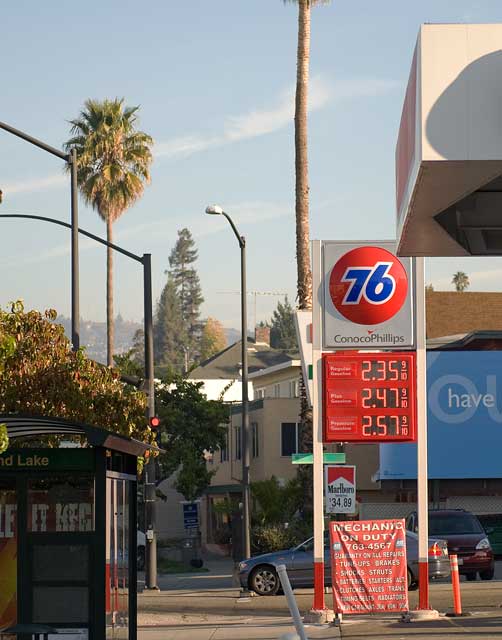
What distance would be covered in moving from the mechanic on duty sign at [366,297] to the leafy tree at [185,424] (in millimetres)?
29660

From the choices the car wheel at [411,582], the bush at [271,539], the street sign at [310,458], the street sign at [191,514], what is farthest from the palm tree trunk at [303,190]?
the street sign at [310,458]

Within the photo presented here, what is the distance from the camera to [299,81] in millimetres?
39812

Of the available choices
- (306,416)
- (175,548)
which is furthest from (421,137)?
(175,548)

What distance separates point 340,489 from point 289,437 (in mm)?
29421

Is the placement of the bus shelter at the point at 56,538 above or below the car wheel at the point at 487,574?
above

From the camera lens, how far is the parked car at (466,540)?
3209 cm

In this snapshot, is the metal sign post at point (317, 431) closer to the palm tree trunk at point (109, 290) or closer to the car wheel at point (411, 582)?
the car wheel at point (411, 582)

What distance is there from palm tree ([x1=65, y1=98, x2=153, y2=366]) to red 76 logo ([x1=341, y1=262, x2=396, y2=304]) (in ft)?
114

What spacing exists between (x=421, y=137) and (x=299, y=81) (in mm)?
30805

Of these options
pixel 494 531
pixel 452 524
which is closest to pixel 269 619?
pixel 452 524

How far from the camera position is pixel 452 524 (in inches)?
1282

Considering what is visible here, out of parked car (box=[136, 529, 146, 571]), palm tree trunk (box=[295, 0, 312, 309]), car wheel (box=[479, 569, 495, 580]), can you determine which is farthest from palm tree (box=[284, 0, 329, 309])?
parked car (box=[136, 529, 146, 571])

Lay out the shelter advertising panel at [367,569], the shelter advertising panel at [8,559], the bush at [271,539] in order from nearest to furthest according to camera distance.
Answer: the shelter advertising panel at [8,559] < the shelter advertising panel at [367,569] < the bush at [271,539]

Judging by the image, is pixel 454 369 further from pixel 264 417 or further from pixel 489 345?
pixel 264 417
